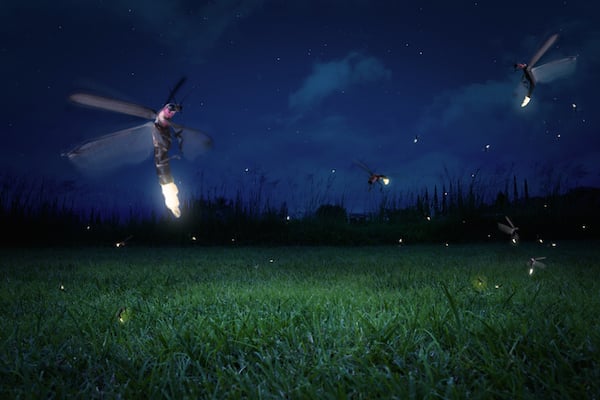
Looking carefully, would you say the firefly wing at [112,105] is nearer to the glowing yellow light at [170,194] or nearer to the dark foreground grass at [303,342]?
the glowing yellow light at [170,194]

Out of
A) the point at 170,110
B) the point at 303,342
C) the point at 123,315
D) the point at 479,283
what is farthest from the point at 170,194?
the point at 479,283

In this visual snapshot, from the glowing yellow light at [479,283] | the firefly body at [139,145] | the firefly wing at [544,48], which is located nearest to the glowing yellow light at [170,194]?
the firefly body at [139,145]

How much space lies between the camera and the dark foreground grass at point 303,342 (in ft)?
5.00

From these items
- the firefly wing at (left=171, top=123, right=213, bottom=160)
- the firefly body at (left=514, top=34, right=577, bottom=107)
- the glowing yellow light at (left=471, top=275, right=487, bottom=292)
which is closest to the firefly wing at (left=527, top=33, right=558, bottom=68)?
the firefly body at (left=514, top=34, right=577, bottom=107)

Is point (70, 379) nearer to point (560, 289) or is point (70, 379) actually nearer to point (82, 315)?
point (82, 315)

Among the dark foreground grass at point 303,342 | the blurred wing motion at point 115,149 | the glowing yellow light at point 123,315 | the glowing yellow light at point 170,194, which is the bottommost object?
the dark foreground grass at point 303,342

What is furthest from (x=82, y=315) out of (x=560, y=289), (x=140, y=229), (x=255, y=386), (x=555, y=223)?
(x=555, y=223)

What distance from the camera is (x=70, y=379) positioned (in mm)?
1664

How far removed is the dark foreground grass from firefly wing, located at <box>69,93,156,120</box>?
1160 mm

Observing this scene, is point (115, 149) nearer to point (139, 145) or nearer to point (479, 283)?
point (139, 145)

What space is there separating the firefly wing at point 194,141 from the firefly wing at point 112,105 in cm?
33

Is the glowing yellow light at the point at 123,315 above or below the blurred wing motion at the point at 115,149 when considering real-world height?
below

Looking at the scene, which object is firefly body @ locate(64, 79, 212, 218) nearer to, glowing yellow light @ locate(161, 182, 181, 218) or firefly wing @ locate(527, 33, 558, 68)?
glowing yellow light @ locate(161, 182, 181, 218)

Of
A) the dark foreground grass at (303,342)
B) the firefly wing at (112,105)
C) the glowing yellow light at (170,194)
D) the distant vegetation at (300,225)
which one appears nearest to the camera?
the dark foreground grass at (303,342)
